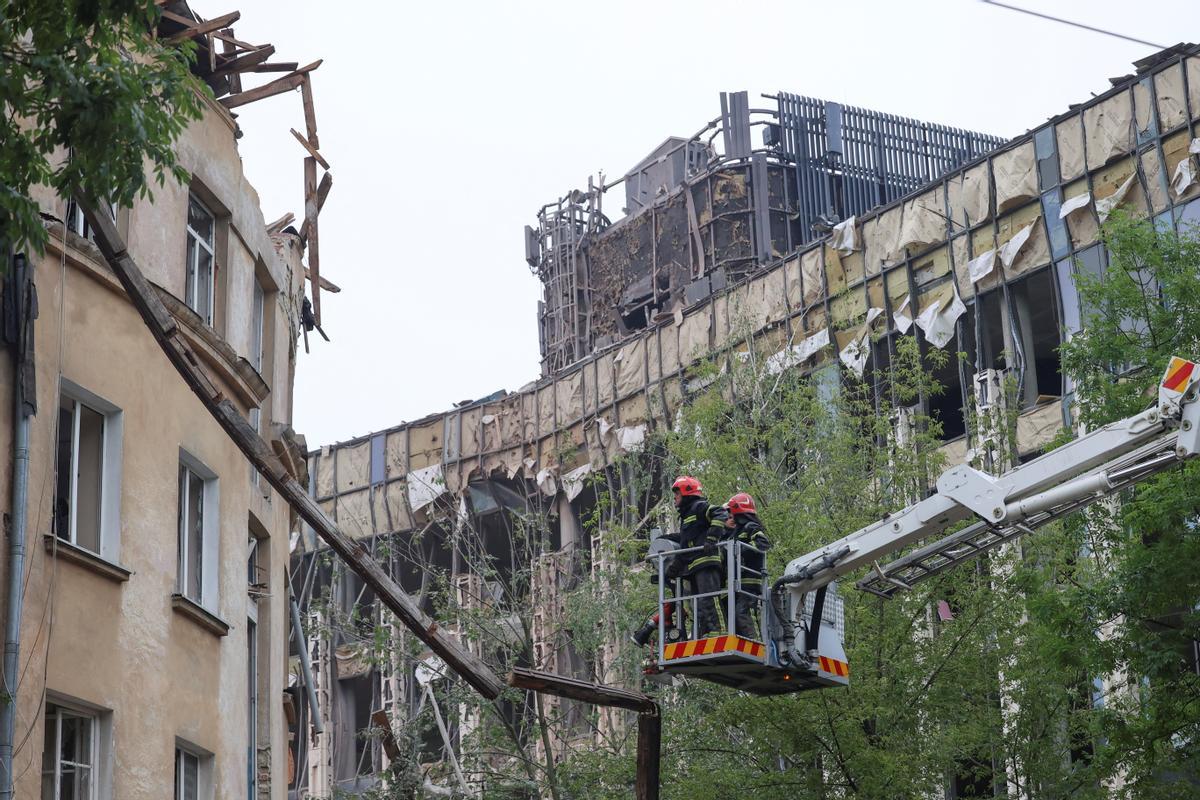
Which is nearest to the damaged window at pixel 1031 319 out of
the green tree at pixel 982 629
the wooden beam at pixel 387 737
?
the green tree at pixel 982 629

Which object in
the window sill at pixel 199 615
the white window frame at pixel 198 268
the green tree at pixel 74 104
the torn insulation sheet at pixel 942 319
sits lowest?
the window sill at pixel 199 615

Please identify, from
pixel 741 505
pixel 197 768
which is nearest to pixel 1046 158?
pixel 741 505

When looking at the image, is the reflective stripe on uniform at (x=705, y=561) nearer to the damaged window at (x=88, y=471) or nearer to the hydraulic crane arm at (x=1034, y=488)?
the hydraulic crane arm at (x=1034, y=488)

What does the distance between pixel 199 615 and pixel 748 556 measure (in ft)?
18.9

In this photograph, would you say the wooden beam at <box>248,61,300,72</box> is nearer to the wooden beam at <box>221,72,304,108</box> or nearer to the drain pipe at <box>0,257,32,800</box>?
the wooden beam at <box>221,72,304,108</box>

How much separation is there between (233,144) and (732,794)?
9732 millimetres

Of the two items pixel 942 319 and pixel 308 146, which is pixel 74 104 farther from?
pixel 942 319

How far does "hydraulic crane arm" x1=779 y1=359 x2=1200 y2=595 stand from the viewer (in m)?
14.3

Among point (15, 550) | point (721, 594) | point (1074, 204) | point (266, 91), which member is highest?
point (1074, 204)

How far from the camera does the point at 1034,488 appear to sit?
586 inches

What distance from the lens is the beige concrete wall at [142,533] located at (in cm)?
1476

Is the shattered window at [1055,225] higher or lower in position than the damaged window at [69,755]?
higher

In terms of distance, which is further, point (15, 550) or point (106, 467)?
point (106, 467)

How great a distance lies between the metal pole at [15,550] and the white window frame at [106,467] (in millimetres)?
955
